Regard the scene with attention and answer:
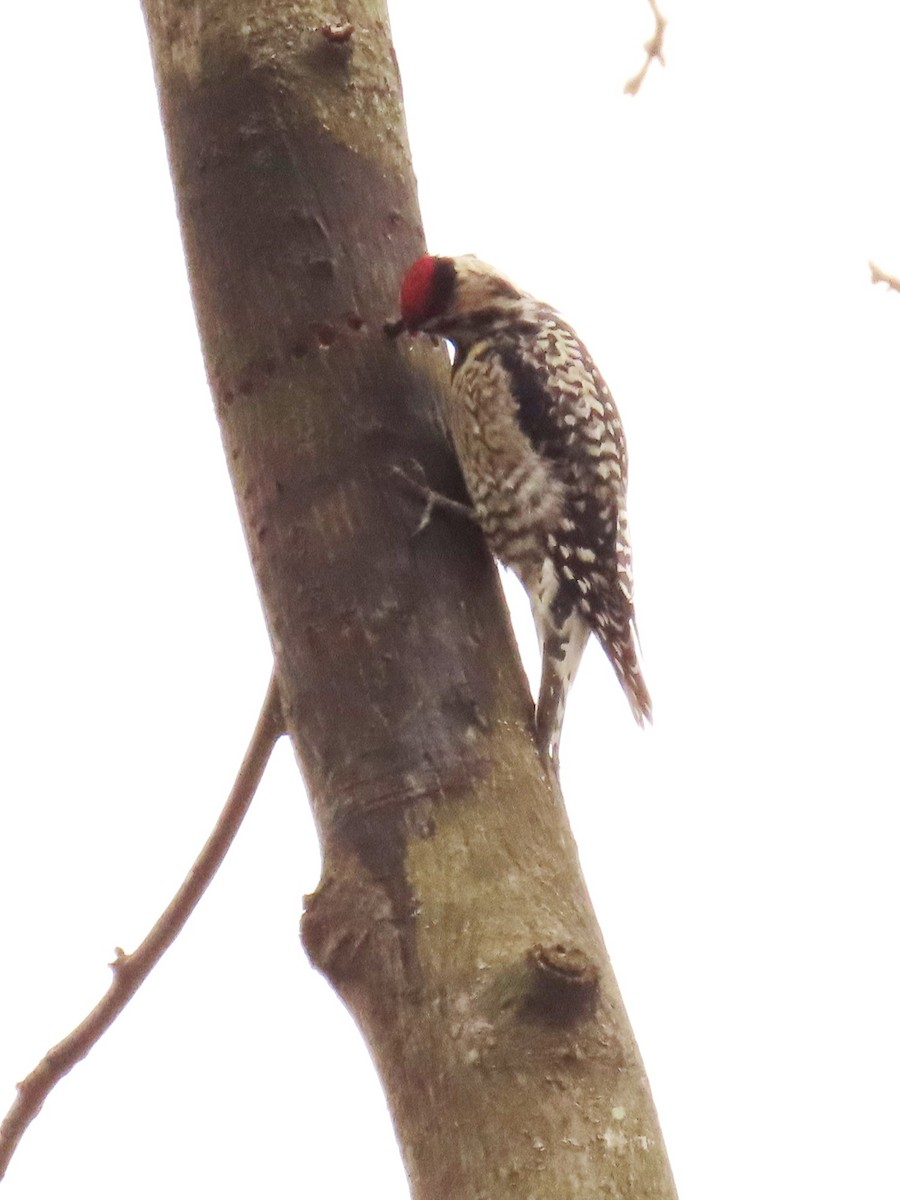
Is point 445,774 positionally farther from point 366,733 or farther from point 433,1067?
point 433,1067

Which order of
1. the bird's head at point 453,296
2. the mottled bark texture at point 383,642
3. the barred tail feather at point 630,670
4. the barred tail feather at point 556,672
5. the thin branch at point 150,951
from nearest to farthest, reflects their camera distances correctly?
the mottled bark texture at point 383,642, the barred tail feather at point 556,672, the thin branch at point 150,951, the bird's head at point 453,296, the barred tail feather at point 630,670

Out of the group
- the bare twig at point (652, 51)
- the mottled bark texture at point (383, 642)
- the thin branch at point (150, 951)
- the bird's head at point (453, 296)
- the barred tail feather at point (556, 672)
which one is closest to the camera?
the mottled bark texture at point (383, 642)

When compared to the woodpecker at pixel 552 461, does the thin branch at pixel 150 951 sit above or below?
below

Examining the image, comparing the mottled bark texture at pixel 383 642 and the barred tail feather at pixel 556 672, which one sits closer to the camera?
the mottled bark texture at pixel 383 642

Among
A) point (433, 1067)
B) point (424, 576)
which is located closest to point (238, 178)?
point (424, 576)

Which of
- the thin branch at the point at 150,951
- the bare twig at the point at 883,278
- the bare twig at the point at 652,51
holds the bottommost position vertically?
the thin branch at the point at 150,951

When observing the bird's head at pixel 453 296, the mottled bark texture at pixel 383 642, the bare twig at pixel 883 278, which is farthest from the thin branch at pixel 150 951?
the bare twig at pixel 883 278

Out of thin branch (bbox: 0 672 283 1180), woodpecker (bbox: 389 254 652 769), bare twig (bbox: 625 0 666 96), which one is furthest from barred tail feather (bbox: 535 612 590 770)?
bare twig (bbox: 625 0 666 96)

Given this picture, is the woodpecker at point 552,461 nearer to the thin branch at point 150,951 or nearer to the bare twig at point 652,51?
the bare twig at point 652,51
